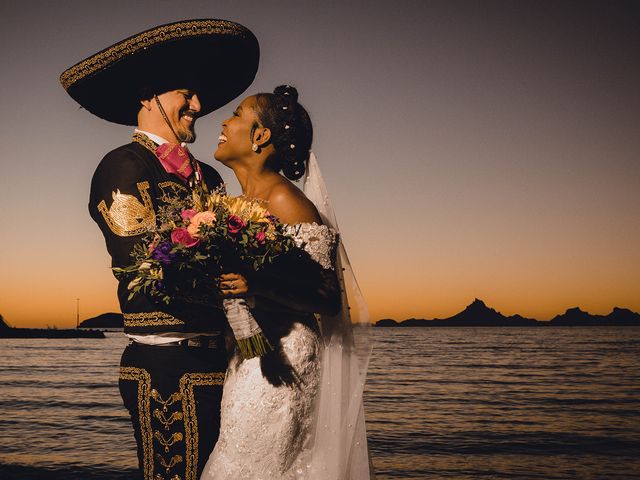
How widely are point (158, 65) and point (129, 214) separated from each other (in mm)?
934

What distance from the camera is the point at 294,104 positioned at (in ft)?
12.9

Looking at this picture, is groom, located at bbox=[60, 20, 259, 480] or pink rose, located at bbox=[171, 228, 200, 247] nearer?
pink rose, located at bbox=[171, 228, 200, 247]

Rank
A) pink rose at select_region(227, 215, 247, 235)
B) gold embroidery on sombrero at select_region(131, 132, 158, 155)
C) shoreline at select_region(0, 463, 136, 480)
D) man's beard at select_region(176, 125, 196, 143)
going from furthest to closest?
shoreline at select_region(0, 463, 136, 480) → man's beard at select_region(176, 125, 196, 143) → gold embroidery on sombrero at select_region(131, 132, 158, 155) → pink rose at select_region(227, 215, 247, 235)

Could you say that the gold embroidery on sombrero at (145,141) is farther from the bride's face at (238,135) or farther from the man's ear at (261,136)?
the man's ear at (261,136)

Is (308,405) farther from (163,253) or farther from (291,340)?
(163,253)

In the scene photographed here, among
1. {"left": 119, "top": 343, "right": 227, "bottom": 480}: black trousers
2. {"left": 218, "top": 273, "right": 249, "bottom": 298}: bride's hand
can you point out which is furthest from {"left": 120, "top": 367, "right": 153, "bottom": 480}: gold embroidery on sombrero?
{"left": 218, "top": 273, "right": 249, "bottom": 298}: bride's hand

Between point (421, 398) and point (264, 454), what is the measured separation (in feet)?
85.5

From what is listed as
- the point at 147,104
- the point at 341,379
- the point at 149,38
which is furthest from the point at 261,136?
the point at 341,379

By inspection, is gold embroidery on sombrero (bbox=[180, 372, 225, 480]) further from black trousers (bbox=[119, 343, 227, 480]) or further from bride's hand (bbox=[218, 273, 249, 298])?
bride's hand (bbox=[218, 273, 249, 298])

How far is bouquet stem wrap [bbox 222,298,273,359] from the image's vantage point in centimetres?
323

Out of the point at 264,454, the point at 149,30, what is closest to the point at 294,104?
the point at 149,30

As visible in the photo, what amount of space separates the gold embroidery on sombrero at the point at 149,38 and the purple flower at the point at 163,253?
1226 millimetres

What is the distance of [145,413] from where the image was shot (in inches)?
132

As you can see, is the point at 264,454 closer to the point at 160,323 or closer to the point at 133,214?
the point at 160,323
